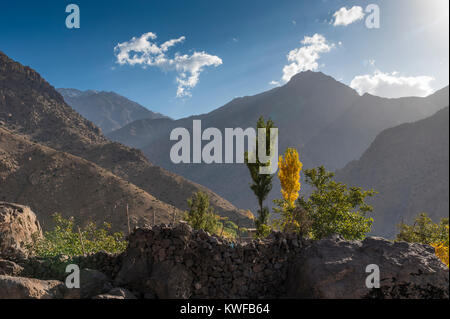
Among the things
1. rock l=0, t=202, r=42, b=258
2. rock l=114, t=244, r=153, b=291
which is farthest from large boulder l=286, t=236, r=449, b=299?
rock l=0, t=202, r=42, b=258

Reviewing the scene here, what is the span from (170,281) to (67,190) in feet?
127

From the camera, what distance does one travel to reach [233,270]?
7539 millimetres

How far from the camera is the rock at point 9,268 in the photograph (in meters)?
7.47

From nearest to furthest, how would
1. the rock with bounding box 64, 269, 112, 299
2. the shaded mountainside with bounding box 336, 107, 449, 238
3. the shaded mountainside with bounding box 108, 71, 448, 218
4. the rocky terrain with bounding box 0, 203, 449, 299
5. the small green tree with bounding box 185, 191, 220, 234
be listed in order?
the rocky terrain with bounding box 0, 203, 449, 299 < the rock with bounding box 64, 269, 112, 299 < the small green tree with bounding box 185, 191, 220, 234 < the shaded mountainside with bounding box 336, 107, 449, 238 < the shaded mountainside with bounding box 108, 71, 448, 218

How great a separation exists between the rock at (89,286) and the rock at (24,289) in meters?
0.30

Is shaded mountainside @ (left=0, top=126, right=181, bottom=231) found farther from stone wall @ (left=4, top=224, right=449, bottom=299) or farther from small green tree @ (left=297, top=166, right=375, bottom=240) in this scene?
stone wall @ (left=4, top=224, right=449, bottom=299)

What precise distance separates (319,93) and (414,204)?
420 feet

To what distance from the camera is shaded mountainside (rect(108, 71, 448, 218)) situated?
133250 mm

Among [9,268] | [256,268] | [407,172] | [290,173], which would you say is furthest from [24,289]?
[407,172]

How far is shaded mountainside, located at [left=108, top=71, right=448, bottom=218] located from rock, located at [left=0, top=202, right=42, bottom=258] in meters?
96.7
